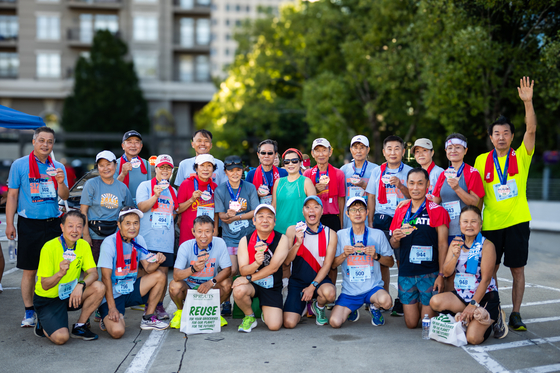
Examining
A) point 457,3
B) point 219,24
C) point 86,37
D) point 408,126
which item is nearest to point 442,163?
point 408,126

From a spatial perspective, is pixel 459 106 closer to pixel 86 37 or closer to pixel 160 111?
pixel 160 111

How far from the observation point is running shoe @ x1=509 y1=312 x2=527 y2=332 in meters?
5.35

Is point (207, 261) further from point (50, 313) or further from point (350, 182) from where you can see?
point (350, 182)

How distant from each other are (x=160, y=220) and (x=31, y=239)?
146cm

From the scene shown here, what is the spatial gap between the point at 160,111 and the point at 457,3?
2988 centimetres

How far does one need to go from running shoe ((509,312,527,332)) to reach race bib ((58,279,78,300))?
4815mm

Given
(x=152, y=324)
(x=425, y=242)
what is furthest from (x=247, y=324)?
(x=425, y=242)

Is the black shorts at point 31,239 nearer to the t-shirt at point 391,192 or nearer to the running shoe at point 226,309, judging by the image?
the running shoe at point 226,309

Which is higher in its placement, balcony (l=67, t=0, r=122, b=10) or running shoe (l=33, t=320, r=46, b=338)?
balcony (l=67, t=0, r=122, b=10)

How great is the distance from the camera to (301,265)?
18.8 feet

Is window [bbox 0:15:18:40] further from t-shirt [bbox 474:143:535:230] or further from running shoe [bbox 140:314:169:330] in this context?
t-shirt [bbox 474:143:535:230]

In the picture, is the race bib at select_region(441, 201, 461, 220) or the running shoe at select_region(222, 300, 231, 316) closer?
the race bib at select_region(441, 201, 461, 220)

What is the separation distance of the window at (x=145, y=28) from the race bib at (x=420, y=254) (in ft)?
121

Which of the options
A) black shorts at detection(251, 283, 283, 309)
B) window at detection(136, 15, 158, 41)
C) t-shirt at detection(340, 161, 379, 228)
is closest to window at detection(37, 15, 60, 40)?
window at detection(136, 15, 158, 41)
